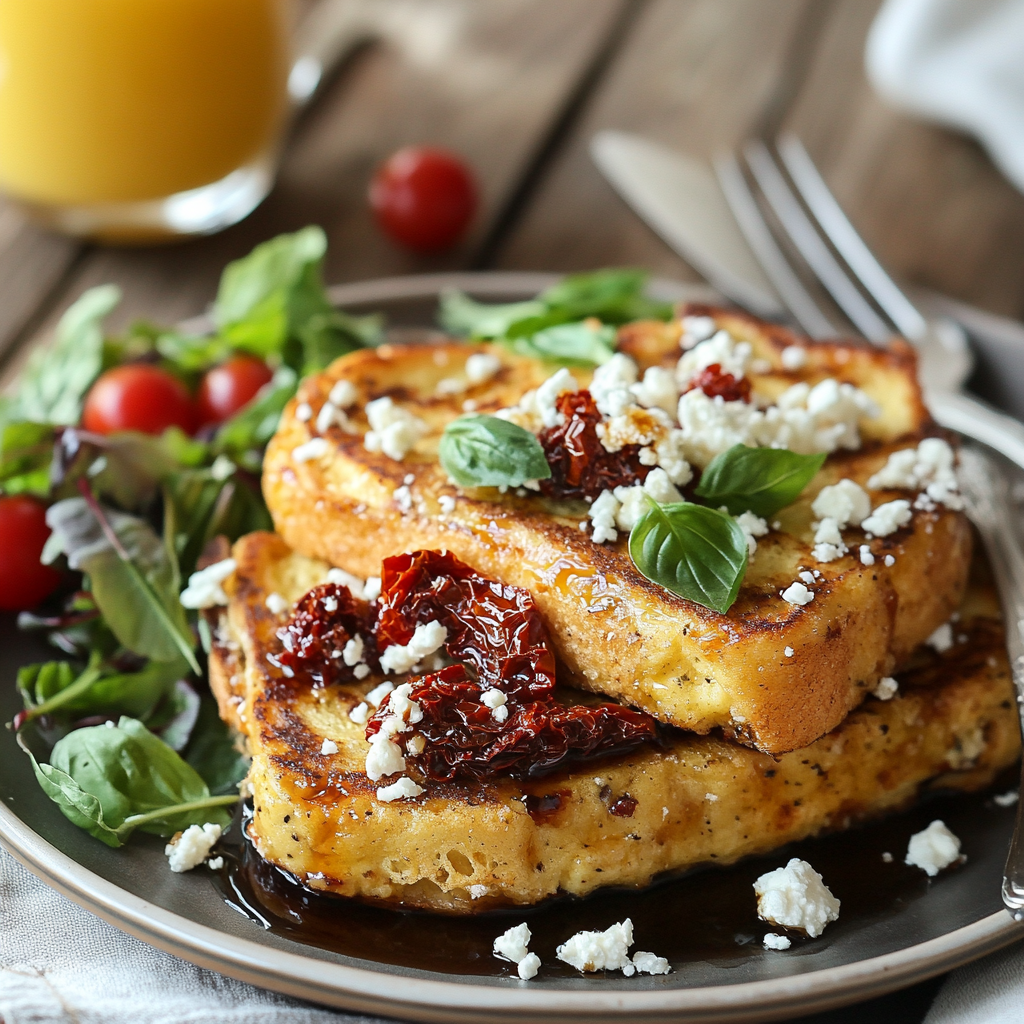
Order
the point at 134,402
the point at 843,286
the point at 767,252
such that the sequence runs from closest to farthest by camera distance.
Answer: the point at 134,402 → the point at 843,286 → the point at 767,252

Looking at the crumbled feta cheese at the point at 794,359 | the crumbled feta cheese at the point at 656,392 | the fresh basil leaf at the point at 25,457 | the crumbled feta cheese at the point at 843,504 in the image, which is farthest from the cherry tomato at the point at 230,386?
the crumbled feta cheese at the point at 843,504

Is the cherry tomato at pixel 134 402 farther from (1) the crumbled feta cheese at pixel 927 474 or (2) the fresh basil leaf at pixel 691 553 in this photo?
(1) the crumbled feta cheese at pixel 927 474

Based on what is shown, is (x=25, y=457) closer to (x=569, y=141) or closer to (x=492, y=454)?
(x=492, y=454)

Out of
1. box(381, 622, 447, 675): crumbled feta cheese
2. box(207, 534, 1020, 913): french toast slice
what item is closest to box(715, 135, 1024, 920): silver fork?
box(207, 534, 1020, 913): french toast slice

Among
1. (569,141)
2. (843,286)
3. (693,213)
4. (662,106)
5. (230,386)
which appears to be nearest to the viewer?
(230,386)

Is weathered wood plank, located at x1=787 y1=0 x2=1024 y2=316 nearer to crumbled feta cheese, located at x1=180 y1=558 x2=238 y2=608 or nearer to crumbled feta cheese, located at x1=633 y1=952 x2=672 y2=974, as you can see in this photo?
crumbled feta cheese, located at x1=180 y1=558 x2=238 y2=608

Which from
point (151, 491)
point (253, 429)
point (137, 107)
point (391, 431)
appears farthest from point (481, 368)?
point (137, 107)

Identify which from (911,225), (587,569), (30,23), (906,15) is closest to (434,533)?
(587,569)

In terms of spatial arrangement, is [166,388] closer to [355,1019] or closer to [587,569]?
[587,569]
